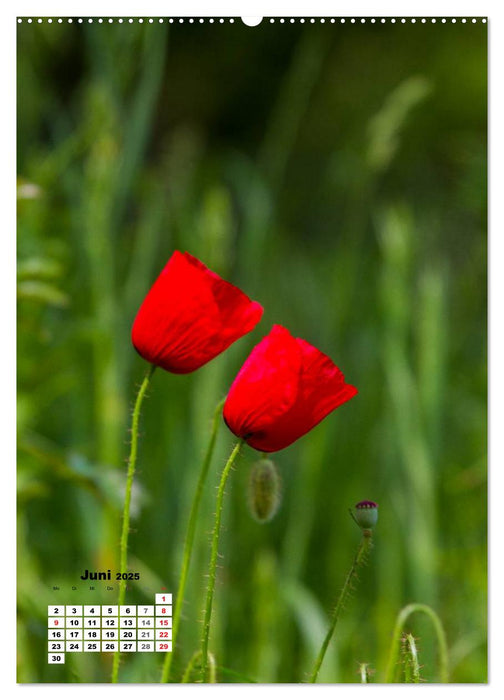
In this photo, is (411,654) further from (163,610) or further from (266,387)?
(163,610)

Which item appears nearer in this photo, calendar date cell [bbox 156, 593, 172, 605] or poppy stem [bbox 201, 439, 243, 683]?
poppy stem [bbox 201, 439, 243, 683]

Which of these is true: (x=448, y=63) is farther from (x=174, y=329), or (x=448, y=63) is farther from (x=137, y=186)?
(x=174, y=329)

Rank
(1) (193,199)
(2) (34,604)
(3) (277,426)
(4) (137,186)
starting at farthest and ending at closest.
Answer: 1. (1) (193,199)
2. (4) (137,186)
3. (2) (34,604)
4. (3) (277,426)

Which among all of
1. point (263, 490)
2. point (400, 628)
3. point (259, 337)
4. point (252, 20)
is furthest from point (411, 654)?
point (259, 337)

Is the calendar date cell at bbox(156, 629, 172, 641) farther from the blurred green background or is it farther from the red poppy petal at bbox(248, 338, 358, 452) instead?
the red poppy petal at bbox(248, 338, 358, 452)

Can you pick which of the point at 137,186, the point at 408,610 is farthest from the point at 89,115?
the point at 408,610

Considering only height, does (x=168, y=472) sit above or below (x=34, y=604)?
above

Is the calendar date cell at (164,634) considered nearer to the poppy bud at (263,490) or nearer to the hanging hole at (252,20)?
the poppy bud at (263,490)

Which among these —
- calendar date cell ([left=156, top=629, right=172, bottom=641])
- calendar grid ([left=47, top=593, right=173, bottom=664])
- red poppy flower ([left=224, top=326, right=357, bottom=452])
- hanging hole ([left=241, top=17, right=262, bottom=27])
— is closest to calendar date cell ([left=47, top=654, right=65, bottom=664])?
calendar grid ([left=47, top=593, right=173, bottom=664])
